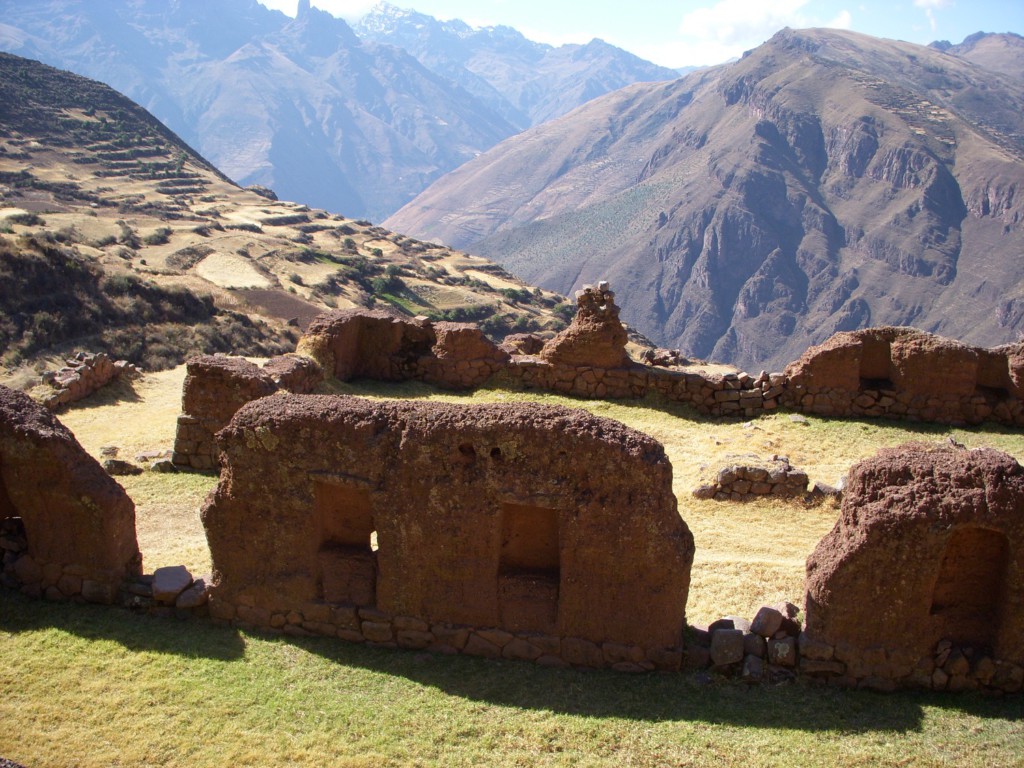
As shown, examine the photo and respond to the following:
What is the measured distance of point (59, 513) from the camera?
9.34 m

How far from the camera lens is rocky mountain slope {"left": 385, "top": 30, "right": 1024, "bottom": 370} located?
94.1m

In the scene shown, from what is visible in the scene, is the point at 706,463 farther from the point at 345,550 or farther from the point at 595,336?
the point at 345,550

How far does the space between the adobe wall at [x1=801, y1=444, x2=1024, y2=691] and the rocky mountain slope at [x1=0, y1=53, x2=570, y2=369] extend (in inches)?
827

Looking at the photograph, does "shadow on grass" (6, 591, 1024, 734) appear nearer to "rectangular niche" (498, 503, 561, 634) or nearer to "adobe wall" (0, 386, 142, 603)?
"adobe wall" (0, 386, 142, 603)

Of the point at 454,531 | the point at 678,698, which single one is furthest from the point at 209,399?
the point at 678,698

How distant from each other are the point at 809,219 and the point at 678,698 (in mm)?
114399

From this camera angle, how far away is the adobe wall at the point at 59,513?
9.18 m

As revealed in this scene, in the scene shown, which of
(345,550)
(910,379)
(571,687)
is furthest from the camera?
(910,379)

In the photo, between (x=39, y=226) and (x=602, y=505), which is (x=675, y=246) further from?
(x=602, y=505)

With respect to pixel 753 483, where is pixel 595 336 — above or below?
above

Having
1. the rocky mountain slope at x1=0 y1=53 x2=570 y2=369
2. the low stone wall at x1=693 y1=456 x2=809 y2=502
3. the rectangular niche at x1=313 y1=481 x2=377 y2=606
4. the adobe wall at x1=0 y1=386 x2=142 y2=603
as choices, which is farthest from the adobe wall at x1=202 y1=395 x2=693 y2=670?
the rocky mountain slope at x1=0 y1=53 x2=570 y2=369

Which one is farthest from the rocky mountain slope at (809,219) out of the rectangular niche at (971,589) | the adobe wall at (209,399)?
the rectangular niche at (971,589)

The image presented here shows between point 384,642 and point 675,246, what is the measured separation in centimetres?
10900

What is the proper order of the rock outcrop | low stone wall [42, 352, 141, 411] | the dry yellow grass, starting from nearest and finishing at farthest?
the dry yellow grass → low stone wall [42, 352, 141, 411] → the rock outcrop
